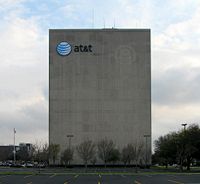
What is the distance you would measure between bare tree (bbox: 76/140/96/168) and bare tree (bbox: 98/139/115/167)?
2292 millimetres

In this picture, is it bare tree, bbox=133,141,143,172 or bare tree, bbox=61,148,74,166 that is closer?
bare tree, bbox=61,148,74,166

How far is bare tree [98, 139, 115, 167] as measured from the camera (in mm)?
124644

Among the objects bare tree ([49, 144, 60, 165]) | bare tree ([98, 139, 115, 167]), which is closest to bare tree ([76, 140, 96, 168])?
bare tree ([98, 139, 115, 167])

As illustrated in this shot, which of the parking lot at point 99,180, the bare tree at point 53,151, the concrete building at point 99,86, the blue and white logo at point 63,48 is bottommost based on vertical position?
the parking lot at point 99,180

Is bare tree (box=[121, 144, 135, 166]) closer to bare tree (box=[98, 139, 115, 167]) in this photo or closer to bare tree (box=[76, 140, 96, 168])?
bare tree (box=[98, 139, 115, 167])

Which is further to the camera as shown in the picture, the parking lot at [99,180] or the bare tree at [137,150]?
the bare tree at [137,150]

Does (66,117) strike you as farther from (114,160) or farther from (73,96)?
(114,160)

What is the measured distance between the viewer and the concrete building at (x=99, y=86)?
5261 inches

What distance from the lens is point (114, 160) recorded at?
126 metres

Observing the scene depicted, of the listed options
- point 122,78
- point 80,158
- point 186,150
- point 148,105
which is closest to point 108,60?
point 122,78

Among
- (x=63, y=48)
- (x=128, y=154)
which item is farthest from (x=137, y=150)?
(x=63, y=48)

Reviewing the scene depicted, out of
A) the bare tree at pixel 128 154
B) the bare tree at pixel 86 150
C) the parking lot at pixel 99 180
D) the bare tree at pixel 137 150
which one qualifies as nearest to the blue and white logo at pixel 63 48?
the bare tree at pixel 86 150

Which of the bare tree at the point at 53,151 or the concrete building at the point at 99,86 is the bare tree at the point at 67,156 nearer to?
the bare tree at the point at 53,151

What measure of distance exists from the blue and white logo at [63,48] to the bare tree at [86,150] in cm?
2761
